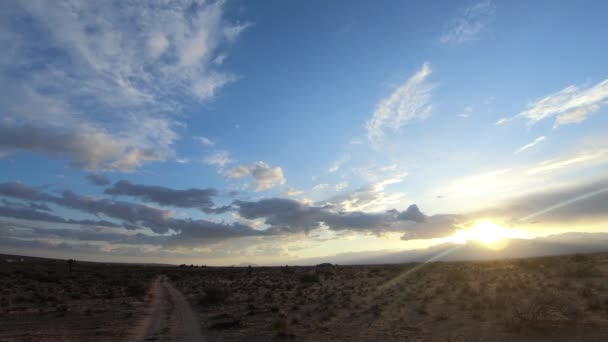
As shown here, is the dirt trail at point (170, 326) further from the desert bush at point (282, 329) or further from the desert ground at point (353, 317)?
the desert bush at point (282, 329)

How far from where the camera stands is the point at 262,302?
32.5 m

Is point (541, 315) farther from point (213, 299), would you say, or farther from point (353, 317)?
point (213, 299)

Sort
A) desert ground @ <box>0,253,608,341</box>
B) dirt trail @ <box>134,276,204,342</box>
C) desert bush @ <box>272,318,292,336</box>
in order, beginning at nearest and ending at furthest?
desert ground @ <box>0,253,608,341</box> → desert bush @ <box>272,318,292,336</box> → dirt trail @ <box>134,276,204,342</box>

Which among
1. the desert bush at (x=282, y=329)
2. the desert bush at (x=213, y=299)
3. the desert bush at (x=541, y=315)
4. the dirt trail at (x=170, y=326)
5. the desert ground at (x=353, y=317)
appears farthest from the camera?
the desert bush at (x=213, y=299)

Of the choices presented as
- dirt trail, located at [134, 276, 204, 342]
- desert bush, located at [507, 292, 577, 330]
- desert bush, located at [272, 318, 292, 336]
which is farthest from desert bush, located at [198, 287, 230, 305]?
desert bush, located at [507, 292, 577, 330]

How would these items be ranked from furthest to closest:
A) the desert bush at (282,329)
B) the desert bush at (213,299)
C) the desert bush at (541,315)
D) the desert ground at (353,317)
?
1. the desert bush at (213,299)
2. the desert bush at (282,329)
3. the desert ground at (353,317)
4. the desert bush at (541,315)

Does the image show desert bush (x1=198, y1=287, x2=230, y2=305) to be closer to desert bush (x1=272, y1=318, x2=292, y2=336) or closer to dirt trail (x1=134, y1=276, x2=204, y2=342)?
dirt trail (x1=134, y1=276, x2=204, y2=342)

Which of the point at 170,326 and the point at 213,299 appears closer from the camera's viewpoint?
the point at 170,326

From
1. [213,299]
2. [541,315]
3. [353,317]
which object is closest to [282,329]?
[353,317]

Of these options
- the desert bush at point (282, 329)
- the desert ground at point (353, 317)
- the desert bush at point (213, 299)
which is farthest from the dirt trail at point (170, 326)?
the desert bush at point (282, 329)

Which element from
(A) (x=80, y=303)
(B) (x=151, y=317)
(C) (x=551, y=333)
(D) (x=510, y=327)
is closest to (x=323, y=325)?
(D) (x=510, y=327)

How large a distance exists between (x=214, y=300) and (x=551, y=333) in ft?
83.9

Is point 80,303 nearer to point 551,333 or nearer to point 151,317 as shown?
point 151,317

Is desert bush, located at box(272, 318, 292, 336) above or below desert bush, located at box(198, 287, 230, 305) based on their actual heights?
below
